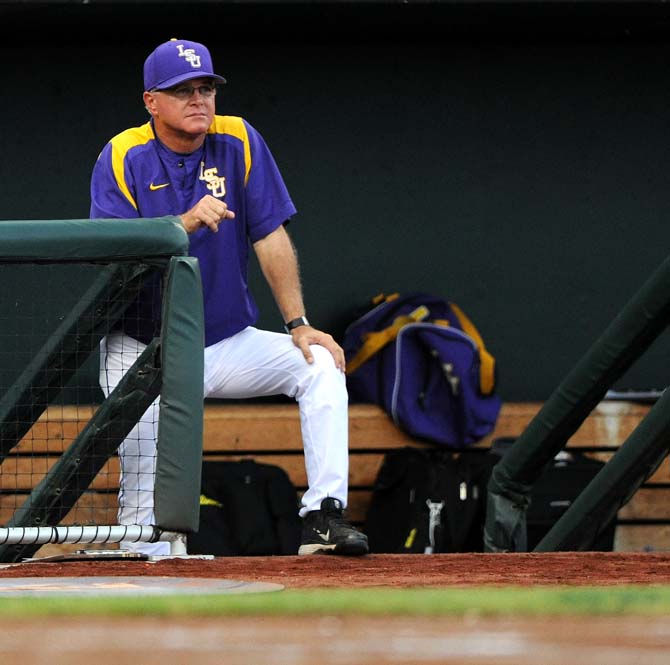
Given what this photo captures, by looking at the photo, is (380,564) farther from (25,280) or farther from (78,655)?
(25,280)

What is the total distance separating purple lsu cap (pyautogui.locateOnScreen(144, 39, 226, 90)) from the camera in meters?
4.51

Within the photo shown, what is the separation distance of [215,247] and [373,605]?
228 centimetres

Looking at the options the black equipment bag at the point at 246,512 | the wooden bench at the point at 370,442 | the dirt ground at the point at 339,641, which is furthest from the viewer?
the wooden bench at the point at 370,442

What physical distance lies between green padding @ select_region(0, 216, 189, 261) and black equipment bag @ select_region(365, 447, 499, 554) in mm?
2451

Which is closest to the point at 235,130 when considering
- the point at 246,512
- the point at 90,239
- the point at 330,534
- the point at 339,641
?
the point at 90,239

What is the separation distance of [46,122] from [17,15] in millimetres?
646

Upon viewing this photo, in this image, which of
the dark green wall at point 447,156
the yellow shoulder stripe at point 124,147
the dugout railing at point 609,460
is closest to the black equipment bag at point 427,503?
the dark green wall at point 447,156

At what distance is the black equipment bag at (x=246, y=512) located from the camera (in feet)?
19.9

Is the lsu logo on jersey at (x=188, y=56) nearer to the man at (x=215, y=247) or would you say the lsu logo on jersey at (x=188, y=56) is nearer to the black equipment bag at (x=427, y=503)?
the man at (x=215, y=247)

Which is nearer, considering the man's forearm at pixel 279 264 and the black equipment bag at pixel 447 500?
the man's forearm at pixel 279 264

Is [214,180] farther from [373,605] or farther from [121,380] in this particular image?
[373,605]

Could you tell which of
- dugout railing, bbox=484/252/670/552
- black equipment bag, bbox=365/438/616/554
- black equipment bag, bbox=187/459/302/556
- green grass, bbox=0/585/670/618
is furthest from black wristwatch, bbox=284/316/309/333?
black equipment bag, bbox=365/438/616/554

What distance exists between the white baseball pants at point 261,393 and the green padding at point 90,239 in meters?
0.43

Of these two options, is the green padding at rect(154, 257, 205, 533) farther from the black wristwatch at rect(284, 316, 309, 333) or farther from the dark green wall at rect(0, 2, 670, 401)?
the dark green wall at rect(0, 2, 670, 401)
